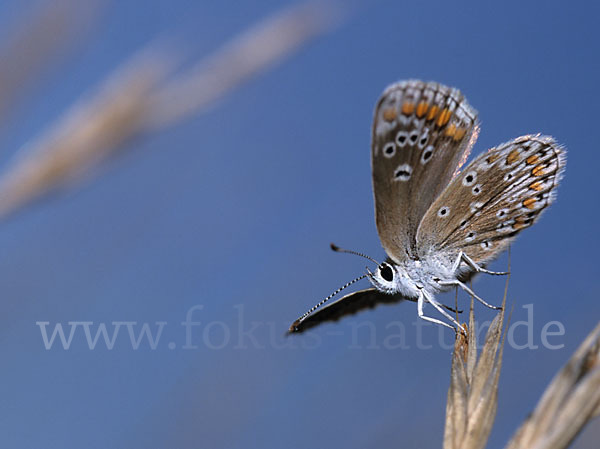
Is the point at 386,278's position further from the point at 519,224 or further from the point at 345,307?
the point at 519,224

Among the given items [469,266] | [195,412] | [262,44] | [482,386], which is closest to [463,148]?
[469,266]

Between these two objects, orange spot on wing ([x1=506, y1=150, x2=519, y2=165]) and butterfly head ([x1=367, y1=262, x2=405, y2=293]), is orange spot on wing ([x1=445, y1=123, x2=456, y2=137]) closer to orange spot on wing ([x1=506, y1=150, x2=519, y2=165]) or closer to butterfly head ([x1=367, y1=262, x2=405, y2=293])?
orange spot on wing ([x1=506, y1=150, x2=519, y2=165])

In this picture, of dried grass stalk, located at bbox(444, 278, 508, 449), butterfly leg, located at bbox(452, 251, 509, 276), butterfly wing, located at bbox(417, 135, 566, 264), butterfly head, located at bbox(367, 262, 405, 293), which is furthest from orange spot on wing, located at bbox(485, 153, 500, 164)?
dried grass stalk, located at bbox(444, 278, 508, 449)

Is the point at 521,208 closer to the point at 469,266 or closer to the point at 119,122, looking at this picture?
the point at 469,266

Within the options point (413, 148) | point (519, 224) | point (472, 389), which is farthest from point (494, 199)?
point (472, 389)

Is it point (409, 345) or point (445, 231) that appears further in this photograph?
point (409, 345)
